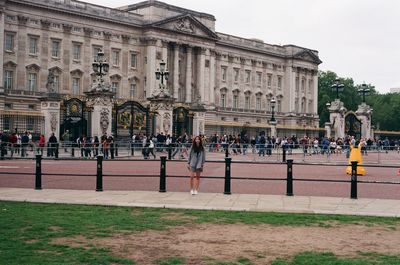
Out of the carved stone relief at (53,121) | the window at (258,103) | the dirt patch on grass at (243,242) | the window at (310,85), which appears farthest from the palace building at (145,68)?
the dirt patch on grass at (243,242)

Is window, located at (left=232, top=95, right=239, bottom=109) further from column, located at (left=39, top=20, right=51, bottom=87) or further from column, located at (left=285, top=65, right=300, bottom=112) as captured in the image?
column, located at (left=39, top=20, right=51, bottom=87)

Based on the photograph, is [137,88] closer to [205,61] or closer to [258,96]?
[205,61]

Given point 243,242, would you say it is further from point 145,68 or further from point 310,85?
point 310,85

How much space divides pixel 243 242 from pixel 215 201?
17.2ft

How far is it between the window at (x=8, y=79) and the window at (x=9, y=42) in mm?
2766

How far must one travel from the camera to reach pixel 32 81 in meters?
69.5

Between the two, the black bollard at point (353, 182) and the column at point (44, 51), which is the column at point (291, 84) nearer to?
the column at point (44, 51)

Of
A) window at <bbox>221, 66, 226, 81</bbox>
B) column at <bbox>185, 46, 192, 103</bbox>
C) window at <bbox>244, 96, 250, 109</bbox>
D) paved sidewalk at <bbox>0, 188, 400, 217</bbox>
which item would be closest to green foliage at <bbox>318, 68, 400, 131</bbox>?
window at <bbox>244, 96, 250, 109</bbox>

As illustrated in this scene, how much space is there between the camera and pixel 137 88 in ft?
269

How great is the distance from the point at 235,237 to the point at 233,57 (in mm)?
89642

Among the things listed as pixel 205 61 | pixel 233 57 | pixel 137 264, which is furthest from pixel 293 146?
pixel 233 57

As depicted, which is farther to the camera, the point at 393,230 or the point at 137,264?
the point at 393,230

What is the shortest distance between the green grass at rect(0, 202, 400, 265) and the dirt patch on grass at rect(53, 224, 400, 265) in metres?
0.30

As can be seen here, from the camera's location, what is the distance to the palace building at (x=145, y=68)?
45059 mm
